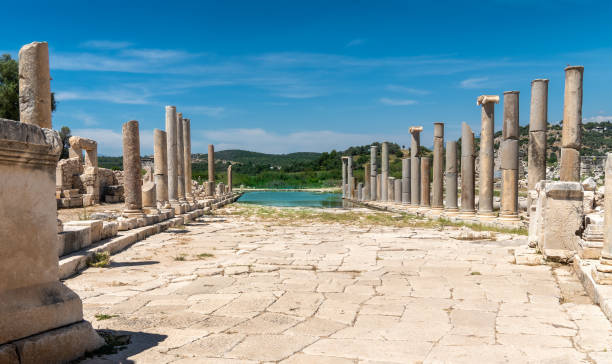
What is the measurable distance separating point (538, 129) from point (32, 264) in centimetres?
1416

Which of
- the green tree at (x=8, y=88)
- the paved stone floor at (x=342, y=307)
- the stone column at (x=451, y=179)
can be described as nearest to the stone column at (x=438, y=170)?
the stone column at (x=451, y=179)

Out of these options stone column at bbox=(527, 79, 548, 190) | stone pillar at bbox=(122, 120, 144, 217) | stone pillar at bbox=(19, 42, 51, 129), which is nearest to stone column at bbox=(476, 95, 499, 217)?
stone column at bbox=(527, 79, 548, 190)

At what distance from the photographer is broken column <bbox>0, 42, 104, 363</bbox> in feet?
10.3

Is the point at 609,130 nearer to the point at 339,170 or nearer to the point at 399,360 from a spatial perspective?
the point at 339,170

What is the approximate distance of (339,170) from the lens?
71062 mm

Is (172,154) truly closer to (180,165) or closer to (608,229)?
(180,165)

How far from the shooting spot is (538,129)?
46.2 feet

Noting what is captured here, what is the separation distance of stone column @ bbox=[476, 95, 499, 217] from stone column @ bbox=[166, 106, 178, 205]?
1089 cm

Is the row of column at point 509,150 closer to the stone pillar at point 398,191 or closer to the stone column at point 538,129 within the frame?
the stone column at point 538,129

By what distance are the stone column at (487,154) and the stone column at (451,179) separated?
2476mm

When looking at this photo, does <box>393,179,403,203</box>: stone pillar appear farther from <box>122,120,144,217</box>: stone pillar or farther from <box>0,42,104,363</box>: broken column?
<box>0,42,104,363</box>: broken column

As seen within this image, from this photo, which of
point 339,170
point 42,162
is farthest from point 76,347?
point 339,170

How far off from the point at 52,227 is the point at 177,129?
16.0 meters

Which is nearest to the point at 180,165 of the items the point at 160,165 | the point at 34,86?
the point at 160,165
